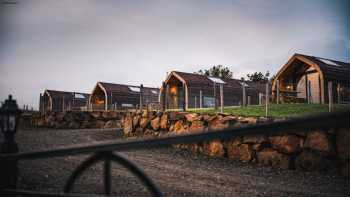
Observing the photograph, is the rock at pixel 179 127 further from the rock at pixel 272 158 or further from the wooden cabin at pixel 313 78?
the wooden cabin at pixel 313 78

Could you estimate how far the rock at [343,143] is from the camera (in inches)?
265

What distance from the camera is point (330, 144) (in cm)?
703

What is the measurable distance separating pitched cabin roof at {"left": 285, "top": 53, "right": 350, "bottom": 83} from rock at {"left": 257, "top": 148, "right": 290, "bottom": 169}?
42.0ft

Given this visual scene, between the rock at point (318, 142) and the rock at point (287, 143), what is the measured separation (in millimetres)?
243

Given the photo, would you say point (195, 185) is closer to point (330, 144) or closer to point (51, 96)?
point (330, 144)

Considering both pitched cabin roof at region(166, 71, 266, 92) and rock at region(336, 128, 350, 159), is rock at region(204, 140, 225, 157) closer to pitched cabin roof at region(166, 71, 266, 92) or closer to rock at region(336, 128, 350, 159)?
rock at region(336, 128, 350, 159)

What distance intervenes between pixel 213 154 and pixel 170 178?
3498mm

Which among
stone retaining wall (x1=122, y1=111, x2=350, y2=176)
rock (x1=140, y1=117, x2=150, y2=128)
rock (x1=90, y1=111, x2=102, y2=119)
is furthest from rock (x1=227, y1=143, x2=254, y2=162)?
rock (x1=90, y1=111, x2=102, y2=119)

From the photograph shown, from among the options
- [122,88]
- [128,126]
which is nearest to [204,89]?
[122,88]

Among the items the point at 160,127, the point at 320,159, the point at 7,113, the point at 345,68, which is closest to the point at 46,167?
the point at 7,113

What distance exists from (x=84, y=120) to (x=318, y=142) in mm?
17259

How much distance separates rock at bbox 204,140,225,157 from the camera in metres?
9.25

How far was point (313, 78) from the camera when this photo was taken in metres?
19.4

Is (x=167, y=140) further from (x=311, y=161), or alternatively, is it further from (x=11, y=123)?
(x=311, y=161)
